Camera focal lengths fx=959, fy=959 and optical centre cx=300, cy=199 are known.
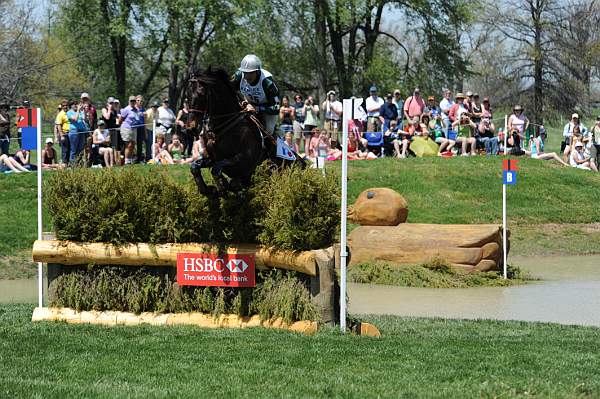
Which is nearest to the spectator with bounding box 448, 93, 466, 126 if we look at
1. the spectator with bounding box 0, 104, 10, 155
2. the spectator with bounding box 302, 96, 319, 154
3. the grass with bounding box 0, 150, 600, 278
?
the grass with bounding box 0, 150, 600, 278

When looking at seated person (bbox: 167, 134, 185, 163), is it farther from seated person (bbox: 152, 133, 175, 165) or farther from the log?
the log

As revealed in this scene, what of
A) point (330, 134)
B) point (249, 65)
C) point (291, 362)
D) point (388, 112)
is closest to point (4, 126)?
point (330, 134)

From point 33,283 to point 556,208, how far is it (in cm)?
1372

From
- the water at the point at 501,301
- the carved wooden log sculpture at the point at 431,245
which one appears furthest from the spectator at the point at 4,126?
the water at the point at 501,301

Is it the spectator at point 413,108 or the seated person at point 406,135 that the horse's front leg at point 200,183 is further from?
the spectator at point 413,108

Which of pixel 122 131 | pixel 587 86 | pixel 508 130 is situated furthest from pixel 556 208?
pixel 587 86

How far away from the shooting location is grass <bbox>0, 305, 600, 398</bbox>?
24.2ft

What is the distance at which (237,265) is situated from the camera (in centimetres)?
1058

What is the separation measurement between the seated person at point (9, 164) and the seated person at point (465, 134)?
11.9 m

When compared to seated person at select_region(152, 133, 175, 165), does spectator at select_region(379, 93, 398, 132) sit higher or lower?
higher

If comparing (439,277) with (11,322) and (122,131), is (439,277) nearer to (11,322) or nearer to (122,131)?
(11,322)

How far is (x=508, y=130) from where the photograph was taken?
2847cm

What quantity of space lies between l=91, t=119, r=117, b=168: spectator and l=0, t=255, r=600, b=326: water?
239 inches

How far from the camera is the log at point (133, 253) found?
34.4 feet
